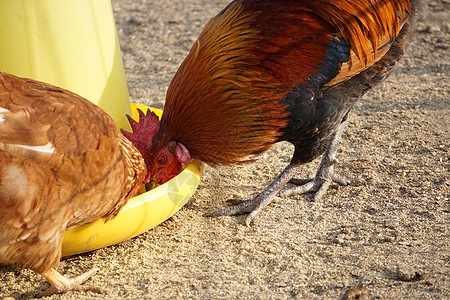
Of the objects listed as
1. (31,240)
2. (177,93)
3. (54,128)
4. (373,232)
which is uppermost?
(54,128)

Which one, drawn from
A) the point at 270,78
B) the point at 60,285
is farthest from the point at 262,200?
the point at 60,285

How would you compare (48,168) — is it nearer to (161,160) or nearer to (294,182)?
(161,160)

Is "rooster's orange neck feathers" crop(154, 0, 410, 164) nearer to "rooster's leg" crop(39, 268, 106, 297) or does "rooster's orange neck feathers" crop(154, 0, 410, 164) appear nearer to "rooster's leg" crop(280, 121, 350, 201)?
"rooster's leg" crop(280, 121, 350, 201)

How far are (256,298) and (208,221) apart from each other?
3.43 feet

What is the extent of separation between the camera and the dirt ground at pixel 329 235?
3.14 meters

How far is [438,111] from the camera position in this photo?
514cm

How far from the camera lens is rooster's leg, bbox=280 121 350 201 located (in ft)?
14.1

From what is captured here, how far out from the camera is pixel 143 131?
12.4 ft

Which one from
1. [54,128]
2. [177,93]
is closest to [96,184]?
[54,128]

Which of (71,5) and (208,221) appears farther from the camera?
(208,221)

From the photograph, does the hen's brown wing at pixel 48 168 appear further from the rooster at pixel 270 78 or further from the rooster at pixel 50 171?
the rooster at pixel 270 78

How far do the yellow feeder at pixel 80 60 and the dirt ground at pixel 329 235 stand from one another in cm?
27

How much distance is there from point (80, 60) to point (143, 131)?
2.14 feet

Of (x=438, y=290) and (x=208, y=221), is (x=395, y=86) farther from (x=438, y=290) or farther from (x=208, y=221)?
(x=438, y=290)
